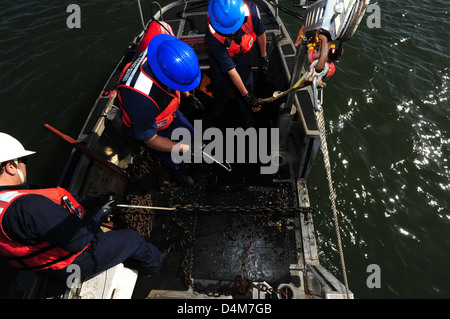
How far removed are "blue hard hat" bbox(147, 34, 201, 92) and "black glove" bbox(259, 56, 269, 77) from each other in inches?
98.4

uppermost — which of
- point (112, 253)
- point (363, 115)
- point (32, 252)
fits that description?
point (32, 252)

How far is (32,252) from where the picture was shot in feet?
6.64

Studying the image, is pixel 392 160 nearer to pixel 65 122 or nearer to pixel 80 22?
pixel 65 122

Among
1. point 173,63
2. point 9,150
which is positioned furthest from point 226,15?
point 9,150

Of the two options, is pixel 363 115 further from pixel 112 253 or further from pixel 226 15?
pixel 112 253

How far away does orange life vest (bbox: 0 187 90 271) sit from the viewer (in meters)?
1.88

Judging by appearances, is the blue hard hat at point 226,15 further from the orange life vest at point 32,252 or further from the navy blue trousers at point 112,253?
the navy blue trousers at point 112,253

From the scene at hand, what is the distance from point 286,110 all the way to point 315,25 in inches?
44.3

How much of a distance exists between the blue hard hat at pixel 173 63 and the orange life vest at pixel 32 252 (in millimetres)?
1671

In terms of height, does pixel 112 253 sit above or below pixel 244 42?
below

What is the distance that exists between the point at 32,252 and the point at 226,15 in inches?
136

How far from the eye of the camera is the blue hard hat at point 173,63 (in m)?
2.55

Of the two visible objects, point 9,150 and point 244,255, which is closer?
point 9,150

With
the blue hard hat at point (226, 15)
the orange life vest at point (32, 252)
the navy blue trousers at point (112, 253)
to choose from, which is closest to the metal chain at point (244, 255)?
the navy blue trousers at point (112, 253)
